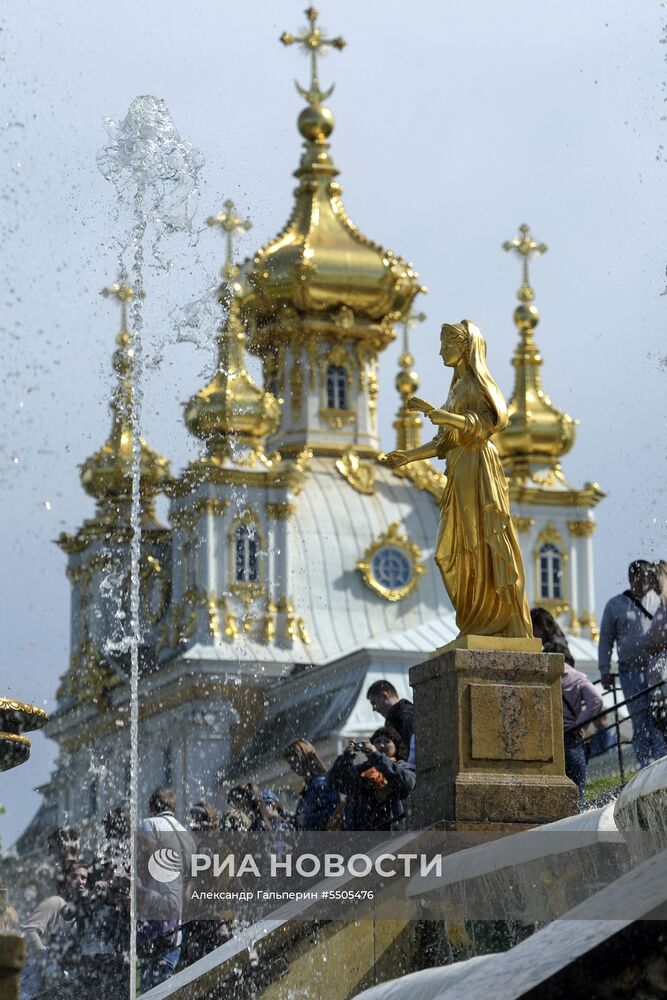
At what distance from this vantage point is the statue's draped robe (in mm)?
13836

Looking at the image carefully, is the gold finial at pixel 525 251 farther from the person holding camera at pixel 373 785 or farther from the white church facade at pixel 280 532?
the person holding camera at pixel 373 785

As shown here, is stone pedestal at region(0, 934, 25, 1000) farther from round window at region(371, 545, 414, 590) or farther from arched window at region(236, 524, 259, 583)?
round window at region(371, 545, 414, 590)

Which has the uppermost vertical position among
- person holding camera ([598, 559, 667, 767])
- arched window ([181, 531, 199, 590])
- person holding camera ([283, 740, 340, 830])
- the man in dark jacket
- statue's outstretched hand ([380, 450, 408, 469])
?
arched window ([181, 531, 199, 590])

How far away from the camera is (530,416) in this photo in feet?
249

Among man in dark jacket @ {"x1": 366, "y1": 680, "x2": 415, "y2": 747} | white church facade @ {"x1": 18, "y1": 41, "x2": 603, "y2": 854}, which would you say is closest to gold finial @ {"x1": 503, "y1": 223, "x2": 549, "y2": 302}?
white church facade @ {"x1": 18, "y1": 41, "x2": 603, "y2": 854}

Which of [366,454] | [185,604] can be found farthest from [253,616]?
[366,454]

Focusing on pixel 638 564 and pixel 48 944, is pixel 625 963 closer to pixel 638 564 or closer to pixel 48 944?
pixel 638 564

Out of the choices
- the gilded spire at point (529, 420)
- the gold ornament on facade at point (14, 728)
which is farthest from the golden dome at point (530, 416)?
the gold ornament on facade at point (14, 728)

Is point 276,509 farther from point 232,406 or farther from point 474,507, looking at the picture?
point 474,507

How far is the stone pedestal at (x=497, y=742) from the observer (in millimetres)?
13211

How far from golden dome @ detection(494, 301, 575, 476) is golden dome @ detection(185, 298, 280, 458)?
8179mm

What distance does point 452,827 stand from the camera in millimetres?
13086

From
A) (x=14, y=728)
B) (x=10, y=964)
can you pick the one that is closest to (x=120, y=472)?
(x=14, y=728)

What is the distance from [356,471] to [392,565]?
279 cm
